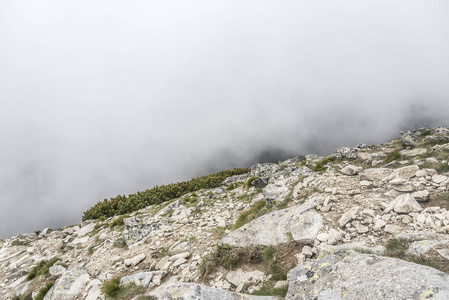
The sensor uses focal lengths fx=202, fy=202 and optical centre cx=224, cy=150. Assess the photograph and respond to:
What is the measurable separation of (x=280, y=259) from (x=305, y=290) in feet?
6.42

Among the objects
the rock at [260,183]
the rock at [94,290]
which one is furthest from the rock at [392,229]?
the rock at [260,183]

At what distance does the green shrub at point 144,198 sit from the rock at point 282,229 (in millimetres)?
14538

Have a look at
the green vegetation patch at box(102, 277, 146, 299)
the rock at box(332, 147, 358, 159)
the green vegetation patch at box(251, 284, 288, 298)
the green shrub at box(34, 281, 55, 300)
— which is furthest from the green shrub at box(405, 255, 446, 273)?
the rock at box(332, 147, 358, 159)

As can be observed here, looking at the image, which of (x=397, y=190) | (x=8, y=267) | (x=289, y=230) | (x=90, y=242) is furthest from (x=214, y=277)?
(x=8, y=267)

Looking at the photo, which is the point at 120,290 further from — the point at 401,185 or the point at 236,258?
the point at 401,185

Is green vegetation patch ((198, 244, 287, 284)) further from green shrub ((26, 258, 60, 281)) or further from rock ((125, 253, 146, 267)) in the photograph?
green shrub ((26, 258, 60, 281))

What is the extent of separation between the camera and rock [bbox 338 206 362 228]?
6355 millimetres

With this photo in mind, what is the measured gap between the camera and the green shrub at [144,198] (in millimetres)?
19641

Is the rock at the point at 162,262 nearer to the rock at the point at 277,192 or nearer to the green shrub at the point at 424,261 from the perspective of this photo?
the rock at the point at 277,192

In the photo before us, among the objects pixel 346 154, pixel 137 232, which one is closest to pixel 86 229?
pixel 137 232

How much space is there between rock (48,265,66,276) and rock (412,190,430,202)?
50.6 ft

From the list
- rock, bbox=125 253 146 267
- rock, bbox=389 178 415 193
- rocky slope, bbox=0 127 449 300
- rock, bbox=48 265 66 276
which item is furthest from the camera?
rock, bbox=48 265 66 276

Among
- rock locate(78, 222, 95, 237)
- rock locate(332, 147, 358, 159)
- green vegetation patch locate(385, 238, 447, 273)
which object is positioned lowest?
rock locate(78, 222, 95, 237)

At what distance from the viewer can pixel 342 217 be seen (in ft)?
21.5
